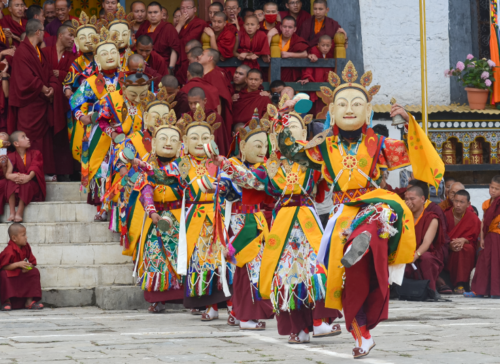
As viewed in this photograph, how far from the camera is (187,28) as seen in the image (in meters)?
11.1

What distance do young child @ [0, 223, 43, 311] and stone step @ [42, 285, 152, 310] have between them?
160 mm

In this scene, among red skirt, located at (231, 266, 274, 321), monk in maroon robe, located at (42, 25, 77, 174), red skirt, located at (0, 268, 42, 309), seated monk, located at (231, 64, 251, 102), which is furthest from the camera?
seated monk, located at (231, 64, 251, 102)

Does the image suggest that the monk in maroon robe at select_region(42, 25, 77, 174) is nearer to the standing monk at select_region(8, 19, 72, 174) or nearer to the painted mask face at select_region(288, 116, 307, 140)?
the standing monk at select_region(8, 19, 72, 174)

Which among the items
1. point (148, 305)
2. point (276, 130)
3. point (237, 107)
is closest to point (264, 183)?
point (276, 130)

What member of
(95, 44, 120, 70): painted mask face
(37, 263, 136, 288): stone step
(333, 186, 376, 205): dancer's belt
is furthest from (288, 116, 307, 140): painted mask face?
(95, 44, 120, 70): painted mask face

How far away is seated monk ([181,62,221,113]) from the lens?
957 centimetres

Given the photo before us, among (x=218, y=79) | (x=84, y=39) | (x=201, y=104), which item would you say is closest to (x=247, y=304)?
(x=201, y=104)

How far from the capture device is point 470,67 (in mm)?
12016

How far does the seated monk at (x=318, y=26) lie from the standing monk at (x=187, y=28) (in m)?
1.42

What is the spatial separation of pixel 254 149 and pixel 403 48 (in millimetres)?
6123

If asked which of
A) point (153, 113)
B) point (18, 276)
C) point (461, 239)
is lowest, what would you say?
point (18, 276)

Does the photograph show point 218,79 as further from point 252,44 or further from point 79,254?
point 79,254

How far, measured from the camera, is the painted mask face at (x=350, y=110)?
216 inches

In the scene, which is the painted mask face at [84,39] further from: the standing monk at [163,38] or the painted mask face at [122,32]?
the standing monk at [163,38]
